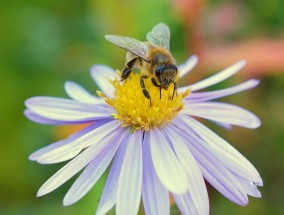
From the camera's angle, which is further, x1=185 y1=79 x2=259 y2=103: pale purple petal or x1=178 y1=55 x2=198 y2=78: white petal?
x1=178 y1=55 x2=198 y2=78: white petal

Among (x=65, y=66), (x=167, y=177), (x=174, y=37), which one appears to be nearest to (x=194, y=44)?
(x=174, y=37)

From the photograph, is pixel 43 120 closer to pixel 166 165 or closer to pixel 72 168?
pixel 72 168

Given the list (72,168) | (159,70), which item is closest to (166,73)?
(159,70)

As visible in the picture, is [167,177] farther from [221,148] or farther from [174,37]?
[174,37]

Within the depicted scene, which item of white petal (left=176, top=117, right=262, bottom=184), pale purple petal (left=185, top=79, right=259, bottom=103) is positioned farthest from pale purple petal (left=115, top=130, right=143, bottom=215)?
pale purple petal (left=185, top=79, right=259, bottom=103)

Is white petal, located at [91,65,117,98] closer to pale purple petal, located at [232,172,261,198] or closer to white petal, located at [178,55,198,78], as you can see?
white petal, located at [178,55,198,78]

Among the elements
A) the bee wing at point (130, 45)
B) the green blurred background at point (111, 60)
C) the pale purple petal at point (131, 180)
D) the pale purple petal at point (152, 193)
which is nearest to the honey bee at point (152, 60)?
the bee wing at point (130, 45)

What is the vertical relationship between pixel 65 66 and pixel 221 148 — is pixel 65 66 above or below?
above
